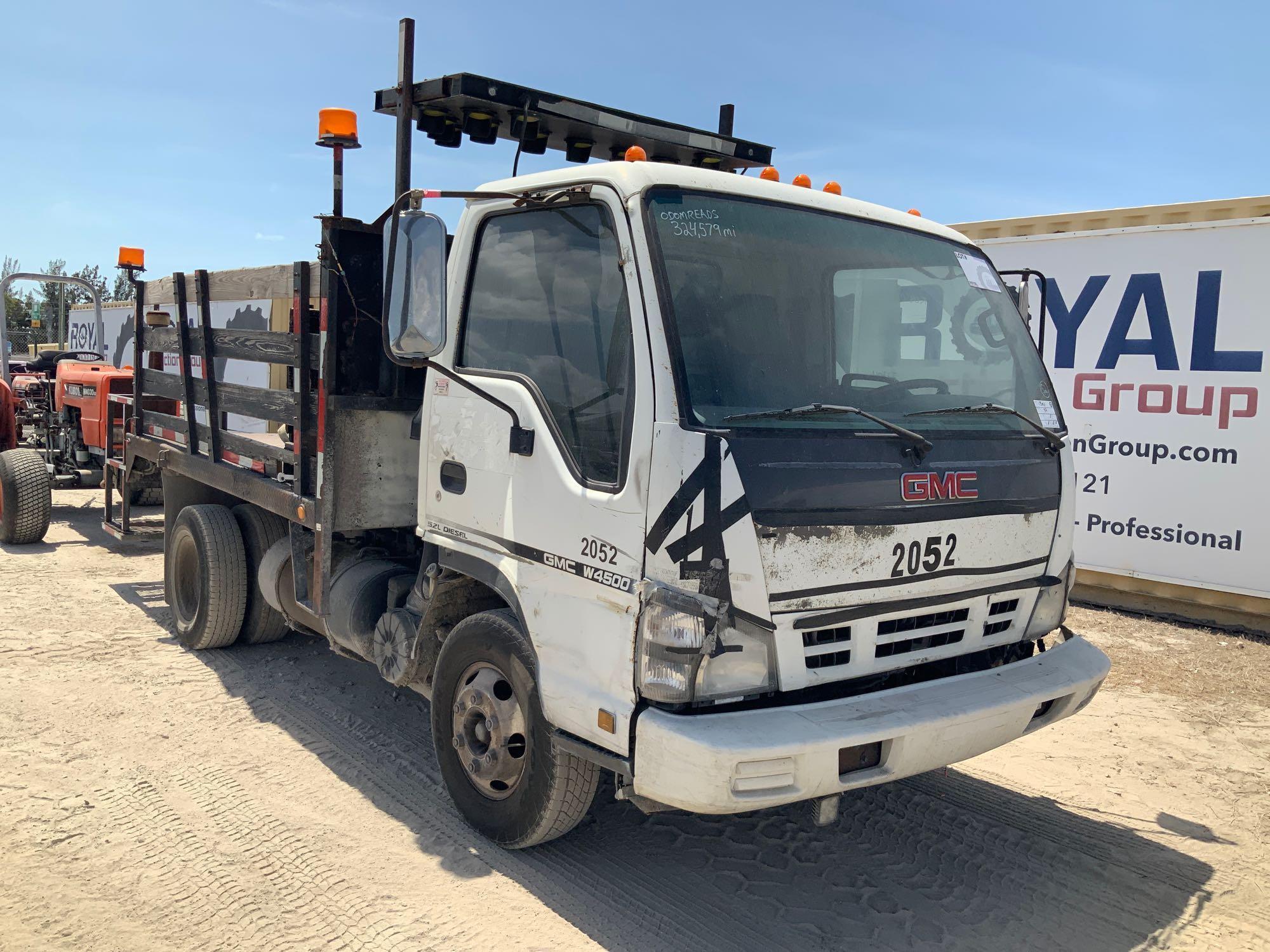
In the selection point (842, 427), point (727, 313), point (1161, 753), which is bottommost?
point (1161, 753)

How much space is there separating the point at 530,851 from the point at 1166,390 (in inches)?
260

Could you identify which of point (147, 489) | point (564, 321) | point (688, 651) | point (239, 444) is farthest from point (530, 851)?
point (147, 489)

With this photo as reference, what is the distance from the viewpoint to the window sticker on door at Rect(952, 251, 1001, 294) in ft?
13.6

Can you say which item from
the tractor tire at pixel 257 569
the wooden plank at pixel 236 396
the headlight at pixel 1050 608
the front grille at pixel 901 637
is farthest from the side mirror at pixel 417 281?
the tractor tire at pixel 257 569

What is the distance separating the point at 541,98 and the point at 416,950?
360 centimetres

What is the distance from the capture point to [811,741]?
2.88m

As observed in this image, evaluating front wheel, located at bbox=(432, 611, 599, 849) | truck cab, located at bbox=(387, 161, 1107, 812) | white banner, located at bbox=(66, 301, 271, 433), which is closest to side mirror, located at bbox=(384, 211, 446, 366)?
truck cab, located at bbox=(387, 161, 1107, 812)

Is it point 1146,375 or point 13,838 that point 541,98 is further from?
point 1146,375

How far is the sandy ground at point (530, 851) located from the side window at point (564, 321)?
1.58m

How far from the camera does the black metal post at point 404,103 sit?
4449mm

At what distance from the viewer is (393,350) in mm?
3385

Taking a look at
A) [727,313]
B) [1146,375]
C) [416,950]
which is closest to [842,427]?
[727,313]

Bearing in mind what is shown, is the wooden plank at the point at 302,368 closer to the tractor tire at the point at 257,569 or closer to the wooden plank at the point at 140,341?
the tractor tire at the point at 257,569

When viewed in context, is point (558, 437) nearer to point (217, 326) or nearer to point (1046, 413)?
point (1046, 413)
